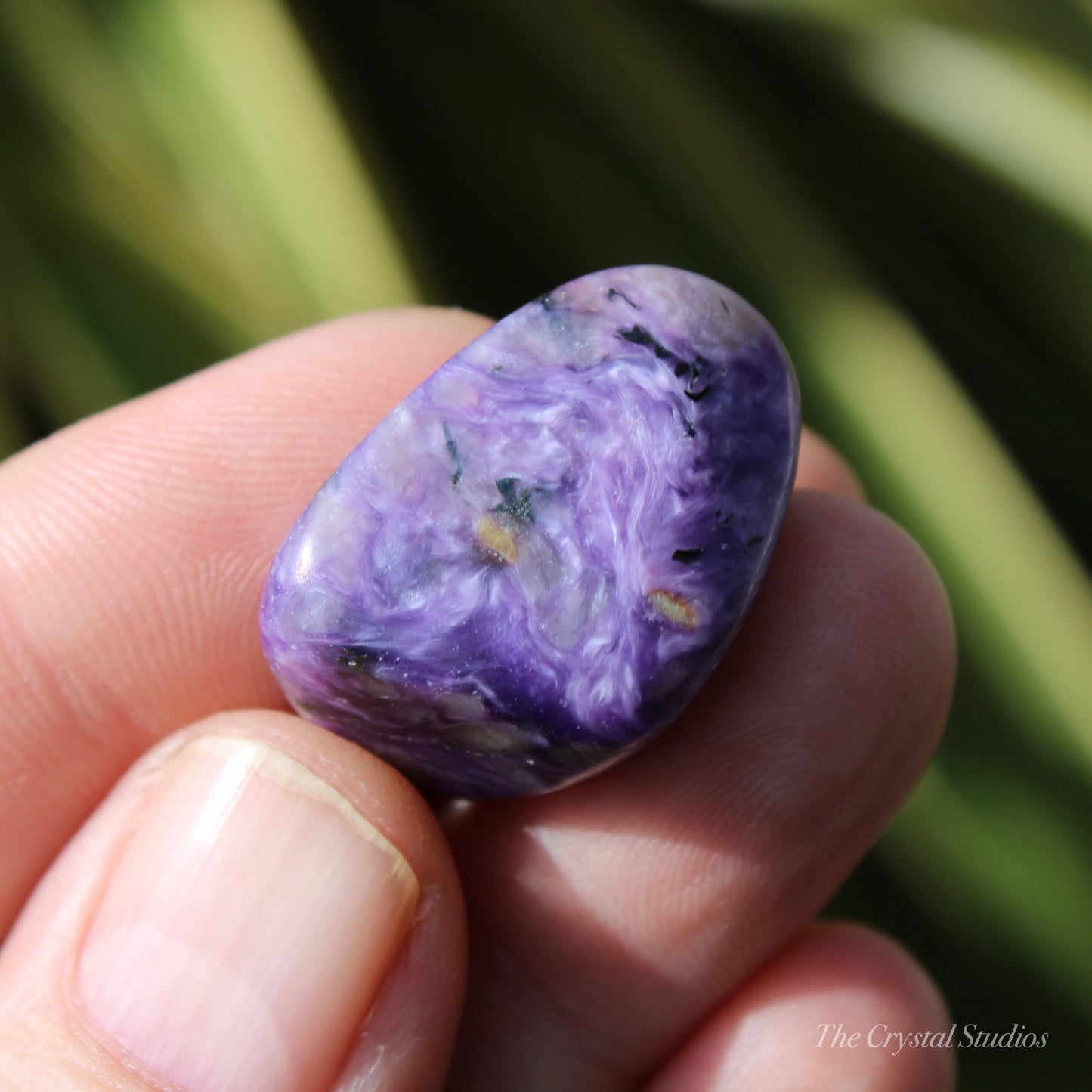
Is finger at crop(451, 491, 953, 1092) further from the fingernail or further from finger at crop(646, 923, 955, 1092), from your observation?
the fingernail

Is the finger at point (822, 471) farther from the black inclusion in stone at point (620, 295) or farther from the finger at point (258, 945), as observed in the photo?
the finger at point (258, 945)

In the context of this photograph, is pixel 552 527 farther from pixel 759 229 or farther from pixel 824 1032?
pixel 759 229

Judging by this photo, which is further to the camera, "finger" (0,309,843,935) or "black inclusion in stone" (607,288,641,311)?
"finger" (0,309,843,935)

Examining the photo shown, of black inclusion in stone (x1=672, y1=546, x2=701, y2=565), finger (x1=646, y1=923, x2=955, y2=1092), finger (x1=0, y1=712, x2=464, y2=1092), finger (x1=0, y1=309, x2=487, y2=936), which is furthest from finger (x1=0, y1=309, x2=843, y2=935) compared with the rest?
finger (x1=646, y1=923, x2=955, y2=1092)

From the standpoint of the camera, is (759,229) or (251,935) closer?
(251,935)

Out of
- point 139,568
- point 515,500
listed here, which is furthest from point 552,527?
point 139,568

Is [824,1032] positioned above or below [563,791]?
below
